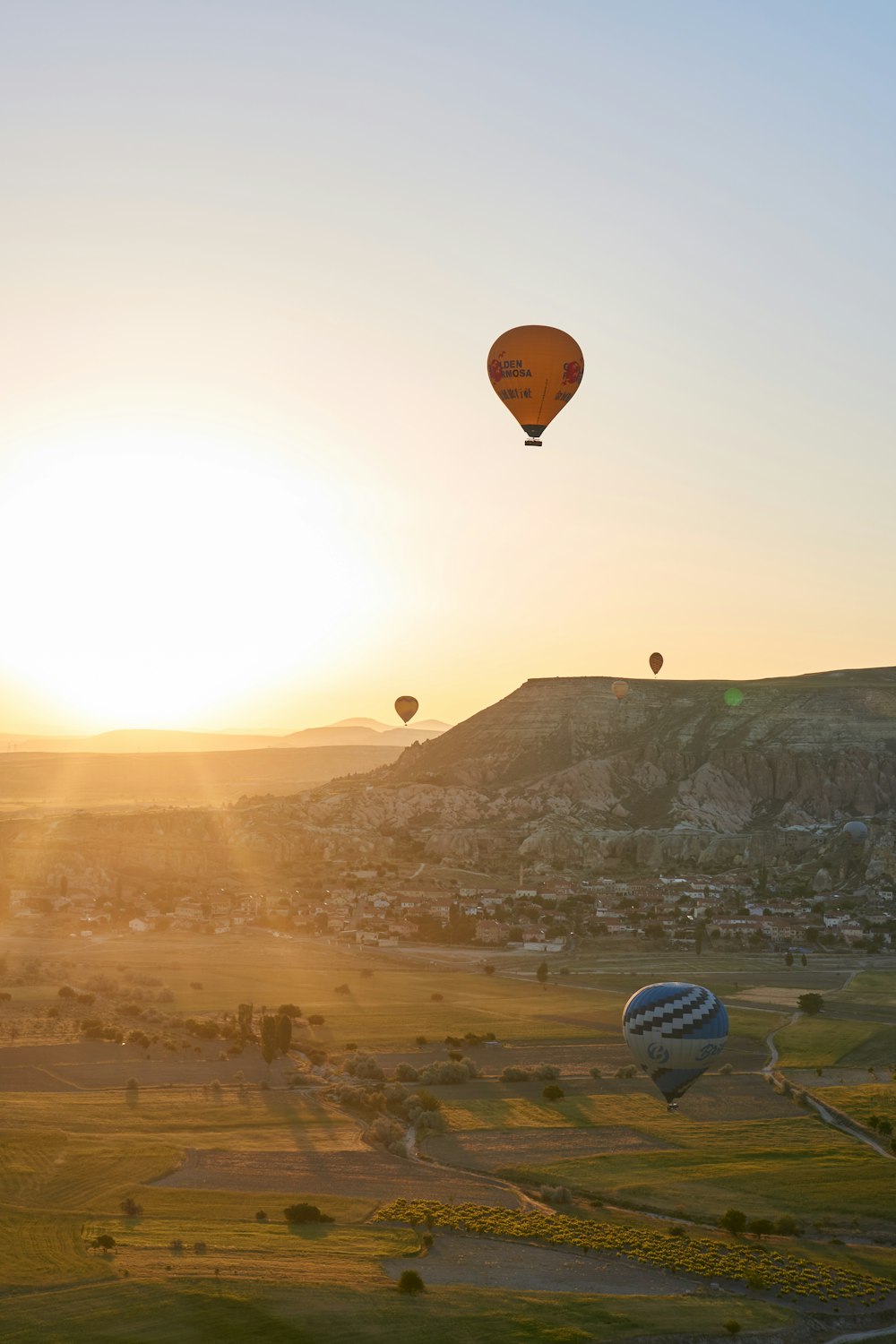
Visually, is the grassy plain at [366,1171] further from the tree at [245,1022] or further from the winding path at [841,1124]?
the tree at [245,1022]

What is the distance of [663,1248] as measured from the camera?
42438 mm

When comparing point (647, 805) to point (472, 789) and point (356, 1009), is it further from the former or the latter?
point (356, 1009)

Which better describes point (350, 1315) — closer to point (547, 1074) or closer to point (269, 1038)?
point (547, 1074)

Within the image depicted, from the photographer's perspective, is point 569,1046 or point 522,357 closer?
point 522,357

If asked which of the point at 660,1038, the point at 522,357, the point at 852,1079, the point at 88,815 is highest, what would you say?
the point at 522,357

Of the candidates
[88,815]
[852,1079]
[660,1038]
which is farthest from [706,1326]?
[88,815]

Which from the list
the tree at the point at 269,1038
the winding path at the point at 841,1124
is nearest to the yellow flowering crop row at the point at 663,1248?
the winding path at the point at 841,1124

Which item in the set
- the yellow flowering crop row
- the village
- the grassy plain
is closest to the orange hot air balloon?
the village

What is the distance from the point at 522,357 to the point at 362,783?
135539 mm

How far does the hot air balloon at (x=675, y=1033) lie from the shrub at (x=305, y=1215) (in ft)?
58.8

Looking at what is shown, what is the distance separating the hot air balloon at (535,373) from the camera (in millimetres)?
63688

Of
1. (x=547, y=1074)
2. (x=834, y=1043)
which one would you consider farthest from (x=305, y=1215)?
(x=834, y=1043)

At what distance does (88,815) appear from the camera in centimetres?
17375

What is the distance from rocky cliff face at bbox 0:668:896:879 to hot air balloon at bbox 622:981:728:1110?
8614 centimetres
